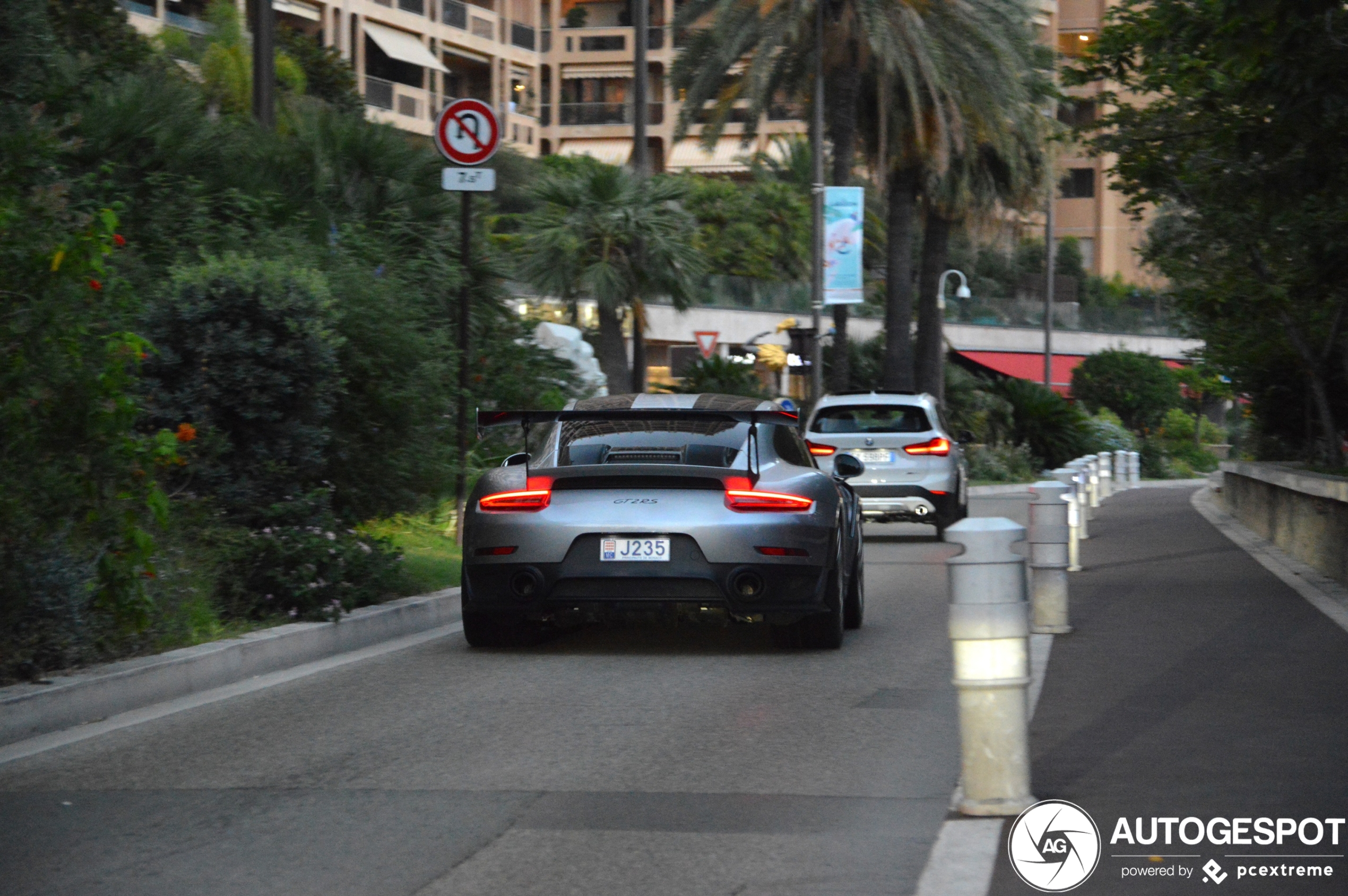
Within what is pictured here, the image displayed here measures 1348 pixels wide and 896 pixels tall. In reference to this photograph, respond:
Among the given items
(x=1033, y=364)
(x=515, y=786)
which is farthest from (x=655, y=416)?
(x=1033, y=364)

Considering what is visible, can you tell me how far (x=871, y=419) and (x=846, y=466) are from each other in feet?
32.2

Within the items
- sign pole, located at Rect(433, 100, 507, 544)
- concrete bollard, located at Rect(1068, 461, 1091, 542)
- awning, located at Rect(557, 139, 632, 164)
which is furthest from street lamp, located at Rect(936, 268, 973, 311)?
sign pole, located at Rect(433, 100, 507, 544)

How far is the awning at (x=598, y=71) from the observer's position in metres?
82.8

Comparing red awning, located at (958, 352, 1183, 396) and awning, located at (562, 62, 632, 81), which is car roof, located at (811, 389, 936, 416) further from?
awning, located at (562, 62, 632, 81)

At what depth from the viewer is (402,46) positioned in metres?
59.9

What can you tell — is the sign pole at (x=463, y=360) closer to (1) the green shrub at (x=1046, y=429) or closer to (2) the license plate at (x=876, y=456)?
(2) the license plate at (x=876, y=456)

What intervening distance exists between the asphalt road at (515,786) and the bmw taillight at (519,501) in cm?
88

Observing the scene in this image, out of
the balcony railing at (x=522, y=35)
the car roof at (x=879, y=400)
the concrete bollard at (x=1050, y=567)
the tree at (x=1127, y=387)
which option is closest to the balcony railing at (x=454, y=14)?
the balcony railing at (x=522, y=35)

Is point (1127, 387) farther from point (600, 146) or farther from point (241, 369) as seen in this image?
point (241, 369)

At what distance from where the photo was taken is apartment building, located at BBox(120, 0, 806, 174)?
57.2 m

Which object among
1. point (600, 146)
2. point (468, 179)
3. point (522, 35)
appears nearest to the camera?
point (468, 179)

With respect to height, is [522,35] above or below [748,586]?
above

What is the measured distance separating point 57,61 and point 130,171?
3025mm

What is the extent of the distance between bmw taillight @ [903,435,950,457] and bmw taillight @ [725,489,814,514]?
428 inches
